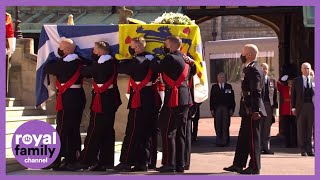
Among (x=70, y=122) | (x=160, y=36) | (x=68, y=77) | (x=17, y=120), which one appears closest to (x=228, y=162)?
(x=160, y=36)

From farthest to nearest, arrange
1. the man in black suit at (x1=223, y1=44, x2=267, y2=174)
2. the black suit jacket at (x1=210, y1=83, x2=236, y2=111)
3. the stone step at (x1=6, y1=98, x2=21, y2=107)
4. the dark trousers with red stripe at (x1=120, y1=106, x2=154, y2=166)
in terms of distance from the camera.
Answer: the black suit jacket at (x1=210, y1=83, x2=236, y2=111) < the stone step at (x1=6, y1=98, x2=21, y2=107) < the dark trousers with red stripe at (x1=120, y1=106, x2=154, y2=166) < the man in black suit at (x1=223, y1=44, x2=267, y2=174)

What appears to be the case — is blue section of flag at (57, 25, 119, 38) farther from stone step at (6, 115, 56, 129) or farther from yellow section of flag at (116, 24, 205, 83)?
stone step at (6, 115, 56, 129)

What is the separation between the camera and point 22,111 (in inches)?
491

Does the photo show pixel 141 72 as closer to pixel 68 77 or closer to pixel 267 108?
pixel 68 77

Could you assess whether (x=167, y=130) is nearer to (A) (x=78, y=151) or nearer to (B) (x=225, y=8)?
(A) (x=78, y=151)

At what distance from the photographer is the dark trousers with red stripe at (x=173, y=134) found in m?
8.91

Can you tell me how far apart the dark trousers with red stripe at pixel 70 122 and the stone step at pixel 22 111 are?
291cm

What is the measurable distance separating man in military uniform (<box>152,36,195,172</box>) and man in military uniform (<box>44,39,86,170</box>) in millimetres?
1167

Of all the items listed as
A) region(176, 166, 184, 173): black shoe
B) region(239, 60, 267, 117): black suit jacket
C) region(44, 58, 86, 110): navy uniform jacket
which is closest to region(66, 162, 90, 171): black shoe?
region(44, 58, 86, 110): navy uniform jacket

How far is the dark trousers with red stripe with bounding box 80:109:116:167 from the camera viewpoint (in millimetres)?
9172

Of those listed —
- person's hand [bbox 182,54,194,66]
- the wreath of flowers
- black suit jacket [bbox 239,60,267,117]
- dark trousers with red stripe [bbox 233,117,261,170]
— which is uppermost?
the wreath of flowers

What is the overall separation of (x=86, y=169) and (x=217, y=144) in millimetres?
6408

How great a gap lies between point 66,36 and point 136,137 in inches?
75.1

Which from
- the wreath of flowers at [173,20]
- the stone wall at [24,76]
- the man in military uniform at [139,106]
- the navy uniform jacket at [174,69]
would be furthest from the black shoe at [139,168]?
the stone wall at [24,76]
